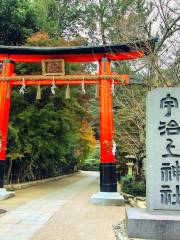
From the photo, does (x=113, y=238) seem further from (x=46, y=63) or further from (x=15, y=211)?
(x=46, y=63)

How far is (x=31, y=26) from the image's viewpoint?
22875 millimetres

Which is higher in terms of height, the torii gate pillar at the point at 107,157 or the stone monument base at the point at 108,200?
the torii gate pillar at the point at 107,157

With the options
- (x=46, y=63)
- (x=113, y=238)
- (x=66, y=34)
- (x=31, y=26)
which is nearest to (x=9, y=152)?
(x=46, y=63)

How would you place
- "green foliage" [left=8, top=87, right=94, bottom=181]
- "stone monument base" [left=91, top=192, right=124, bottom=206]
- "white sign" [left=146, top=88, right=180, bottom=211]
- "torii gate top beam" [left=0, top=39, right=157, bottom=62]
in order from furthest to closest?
"green foliage" [left=8, top=87, right=94, bottom=181] → "torii gate top beam" [left=0, top=39, right=157, bottom=62] → "stone monument base" [left=91, top=192, right=124, bottom=206] → "white sign" [left=146, top=88, right=180, bottom=211]

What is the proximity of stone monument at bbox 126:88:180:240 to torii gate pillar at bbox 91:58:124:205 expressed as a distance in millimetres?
5765

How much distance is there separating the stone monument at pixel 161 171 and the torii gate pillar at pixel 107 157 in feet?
18.9

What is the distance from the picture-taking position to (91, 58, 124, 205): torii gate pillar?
13.1 meters

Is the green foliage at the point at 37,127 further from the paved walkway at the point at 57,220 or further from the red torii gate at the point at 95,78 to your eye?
the paved walkway at the point at 57,220

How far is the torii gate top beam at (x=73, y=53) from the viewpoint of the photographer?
14.0 meters

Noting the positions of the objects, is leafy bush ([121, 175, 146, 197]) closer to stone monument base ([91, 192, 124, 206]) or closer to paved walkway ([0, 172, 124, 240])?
stone monument base ([91, 192, 124, 206])

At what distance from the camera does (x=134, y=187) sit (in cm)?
1499

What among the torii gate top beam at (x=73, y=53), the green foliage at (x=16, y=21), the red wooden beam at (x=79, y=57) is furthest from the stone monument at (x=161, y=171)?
the green foliage at (x=16, y=21)

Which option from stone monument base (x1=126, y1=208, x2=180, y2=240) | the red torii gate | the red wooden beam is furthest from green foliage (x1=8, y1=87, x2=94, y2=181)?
stone monument base (x1=126, y1=208, x2=180, y2=240)

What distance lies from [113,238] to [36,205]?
226 inches
